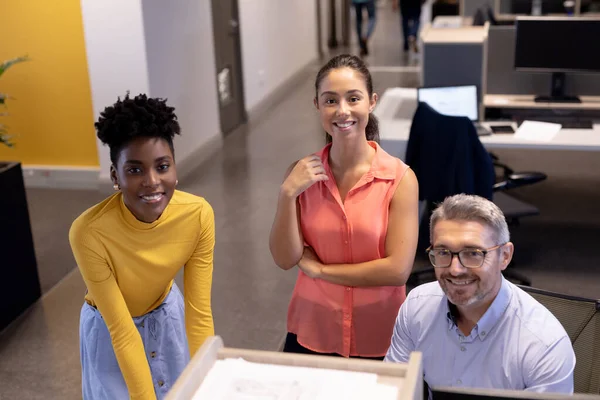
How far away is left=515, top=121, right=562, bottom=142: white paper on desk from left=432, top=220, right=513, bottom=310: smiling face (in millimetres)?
2783

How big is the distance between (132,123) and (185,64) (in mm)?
4268

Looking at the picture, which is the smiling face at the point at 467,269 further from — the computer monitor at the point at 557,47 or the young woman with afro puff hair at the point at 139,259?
the computer monitor at the point at 557,47

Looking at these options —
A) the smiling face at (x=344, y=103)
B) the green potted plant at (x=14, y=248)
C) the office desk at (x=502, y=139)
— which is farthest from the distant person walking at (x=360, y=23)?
the smiling face at (x=344, y=103)

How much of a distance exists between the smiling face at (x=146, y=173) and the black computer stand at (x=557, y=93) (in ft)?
12.1

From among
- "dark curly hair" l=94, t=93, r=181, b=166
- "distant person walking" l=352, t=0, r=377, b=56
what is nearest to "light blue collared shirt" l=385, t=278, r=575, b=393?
"dark curly hair" l=94, t=93, r=181, b=166

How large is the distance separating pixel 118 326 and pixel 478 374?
89 cm

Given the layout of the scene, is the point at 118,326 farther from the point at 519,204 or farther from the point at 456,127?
the point at 519,204

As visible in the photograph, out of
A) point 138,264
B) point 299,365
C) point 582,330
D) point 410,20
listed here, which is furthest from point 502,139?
point 410,20

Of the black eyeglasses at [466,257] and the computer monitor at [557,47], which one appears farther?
the computer monitor at [557,47]

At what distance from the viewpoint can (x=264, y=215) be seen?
5109 mm

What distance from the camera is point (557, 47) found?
4.86 meters

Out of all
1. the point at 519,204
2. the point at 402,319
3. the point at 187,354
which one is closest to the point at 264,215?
the point at 519,204

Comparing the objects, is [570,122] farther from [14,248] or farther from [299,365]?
[299,365]

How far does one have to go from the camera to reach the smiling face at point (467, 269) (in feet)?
5.70
